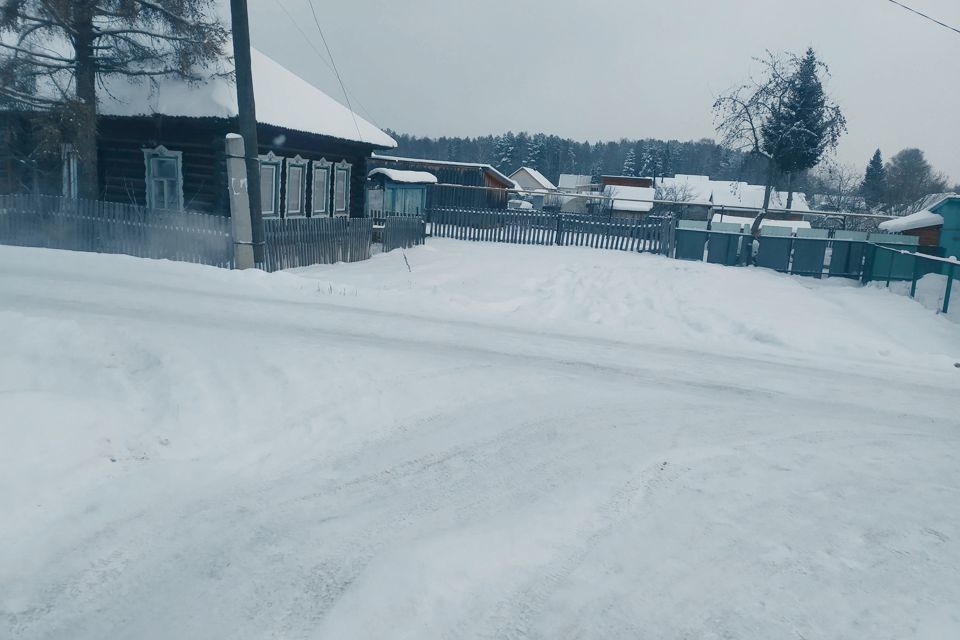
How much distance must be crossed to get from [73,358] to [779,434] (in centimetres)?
652

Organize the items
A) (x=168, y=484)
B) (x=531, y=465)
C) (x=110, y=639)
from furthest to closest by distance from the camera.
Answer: (x=531, y=465), (x=168, y=484), (x=110, y=639)

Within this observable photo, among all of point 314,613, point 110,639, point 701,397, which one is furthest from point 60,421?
point 701,397

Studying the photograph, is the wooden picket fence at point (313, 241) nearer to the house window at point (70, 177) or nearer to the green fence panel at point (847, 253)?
the house window at point (70, 177)

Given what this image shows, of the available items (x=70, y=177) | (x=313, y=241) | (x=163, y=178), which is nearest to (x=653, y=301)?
(x=313, y=241)

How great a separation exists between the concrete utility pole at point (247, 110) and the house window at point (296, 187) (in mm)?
6308

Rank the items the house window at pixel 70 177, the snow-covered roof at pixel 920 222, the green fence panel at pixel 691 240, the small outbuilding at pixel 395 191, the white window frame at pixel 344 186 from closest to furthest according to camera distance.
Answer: the house window at pixel 70 177, the white window frame at pixel 344 186, the green fence panel at pixel 691 240, the snow-covered roof at pixel 920 222, the small outbuilding at pixel 395 191

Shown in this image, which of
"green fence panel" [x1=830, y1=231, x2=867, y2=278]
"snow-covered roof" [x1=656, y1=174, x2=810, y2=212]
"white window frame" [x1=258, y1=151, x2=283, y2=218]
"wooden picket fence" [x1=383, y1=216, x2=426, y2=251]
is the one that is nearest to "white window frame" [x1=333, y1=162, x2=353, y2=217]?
"wooden picket fence" [x1=383, y1=216, x2=426, y2=251]

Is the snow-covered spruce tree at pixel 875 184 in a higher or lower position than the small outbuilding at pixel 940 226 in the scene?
higher

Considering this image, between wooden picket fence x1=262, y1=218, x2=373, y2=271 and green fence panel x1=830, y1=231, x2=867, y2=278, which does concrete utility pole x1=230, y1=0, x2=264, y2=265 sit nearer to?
wooden picket fence x1=262, y1=218, x2=373, y2=271

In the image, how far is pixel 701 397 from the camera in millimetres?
7070

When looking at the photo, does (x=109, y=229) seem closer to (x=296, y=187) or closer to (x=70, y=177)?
(x=70, y=177)

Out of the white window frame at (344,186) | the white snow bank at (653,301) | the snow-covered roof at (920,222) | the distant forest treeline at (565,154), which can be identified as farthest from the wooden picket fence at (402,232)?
the distant forest treeline at (565,154)

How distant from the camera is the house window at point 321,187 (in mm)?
20578

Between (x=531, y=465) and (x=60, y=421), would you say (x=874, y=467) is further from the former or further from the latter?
(x=60, y=421)
